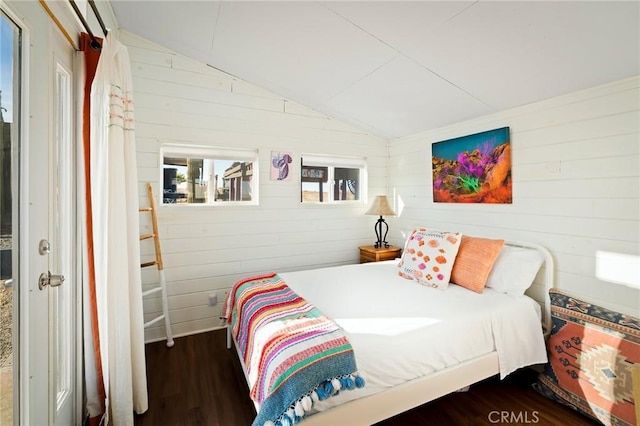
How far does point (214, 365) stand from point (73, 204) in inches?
62.9

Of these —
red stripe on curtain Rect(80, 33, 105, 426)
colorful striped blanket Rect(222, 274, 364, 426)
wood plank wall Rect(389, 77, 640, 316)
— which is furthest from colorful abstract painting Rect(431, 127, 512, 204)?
red stripe on curtain Rect(80, 33, 105, 426)

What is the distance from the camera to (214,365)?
2.34 m

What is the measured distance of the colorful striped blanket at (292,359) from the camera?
125cm

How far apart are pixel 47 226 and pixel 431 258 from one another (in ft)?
8.17

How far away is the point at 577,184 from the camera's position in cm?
202

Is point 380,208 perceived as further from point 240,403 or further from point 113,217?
point 113,217

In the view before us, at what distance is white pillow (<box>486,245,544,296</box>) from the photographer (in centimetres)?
211

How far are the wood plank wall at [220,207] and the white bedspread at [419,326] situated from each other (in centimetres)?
95

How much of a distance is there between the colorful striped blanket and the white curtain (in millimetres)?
690

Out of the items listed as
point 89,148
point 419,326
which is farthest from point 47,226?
point 419,326

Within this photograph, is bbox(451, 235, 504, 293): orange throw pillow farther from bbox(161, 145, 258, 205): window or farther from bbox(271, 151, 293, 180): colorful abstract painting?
bbox(161, 145, 258, 205): window

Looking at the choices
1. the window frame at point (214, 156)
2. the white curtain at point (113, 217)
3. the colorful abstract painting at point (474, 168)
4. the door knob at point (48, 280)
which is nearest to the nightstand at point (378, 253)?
the colorful abstract painting at point (474, 168)

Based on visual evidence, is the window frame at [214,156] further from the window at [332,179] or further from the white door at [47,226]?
the white door at [47,226]

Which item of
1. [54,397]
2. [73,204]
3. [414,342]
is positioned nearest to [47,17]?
[73,204]
